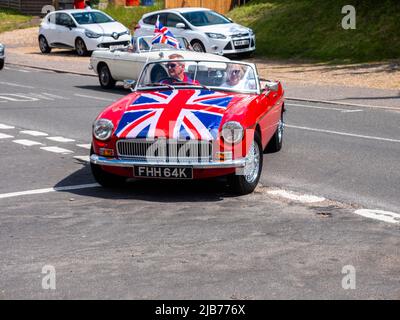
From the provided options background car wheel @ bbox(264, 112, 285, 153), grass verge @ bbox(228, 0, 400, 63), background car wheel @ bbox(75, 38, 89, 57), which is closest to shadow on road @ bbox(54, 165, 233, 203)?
background car wheel @ bbox(264, 112, 285, 153)

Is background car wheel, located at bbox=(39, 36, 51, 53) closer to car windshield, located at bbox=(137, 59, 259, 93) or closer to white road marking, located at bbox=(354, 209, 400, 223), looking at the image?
car windshield, located at bbox=(137, 59, 259, 93)

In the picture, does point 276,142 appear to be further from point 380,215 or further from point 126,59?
point 126,59

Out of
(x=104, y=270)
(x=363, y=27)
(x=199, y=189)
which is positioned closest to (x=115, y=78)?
(x=363, y=27)

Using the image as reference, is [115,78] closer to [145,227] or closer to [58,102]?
[58,102]

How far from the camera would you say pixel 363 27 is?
101 ft

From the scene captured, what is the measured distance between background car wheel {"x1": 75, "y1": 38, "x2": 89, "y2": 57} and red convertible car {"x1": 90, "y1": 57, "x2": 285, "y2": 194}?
898 inches

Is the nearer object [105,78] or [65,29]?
[105,78]

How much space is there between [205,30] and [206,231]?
21.8 metres

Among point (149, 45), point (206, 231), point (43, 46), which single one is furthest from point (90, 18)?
point (206, 231)

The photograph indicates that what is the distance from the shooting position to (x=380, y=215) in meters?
10.3

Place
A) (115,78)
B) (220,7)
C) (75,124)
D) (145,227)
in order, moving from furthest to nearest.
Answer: (220,7) → (115,78) → (75,124) → (145,227)

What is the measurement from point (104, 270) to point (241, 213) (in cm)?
260

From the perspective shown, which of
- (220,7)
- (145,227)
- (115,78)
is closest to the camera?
(145,227)

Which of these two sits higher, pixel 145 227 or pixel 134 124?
pixel 134 124
